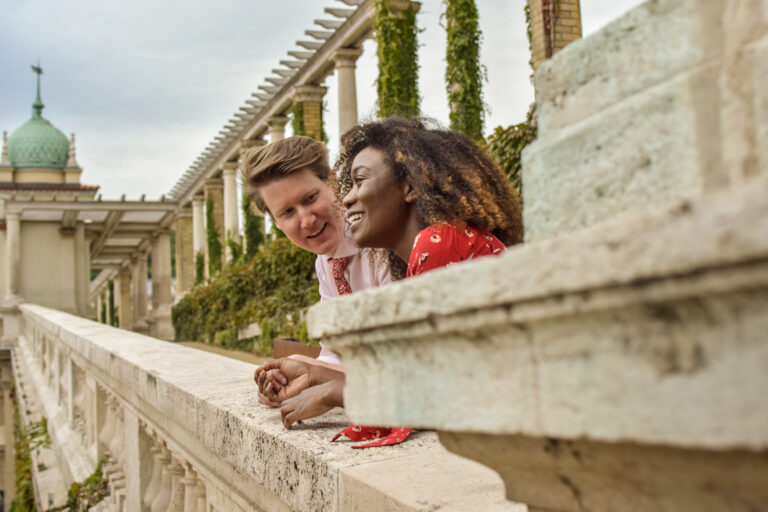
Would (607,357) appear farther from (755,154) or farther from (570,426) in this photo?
(755,154)

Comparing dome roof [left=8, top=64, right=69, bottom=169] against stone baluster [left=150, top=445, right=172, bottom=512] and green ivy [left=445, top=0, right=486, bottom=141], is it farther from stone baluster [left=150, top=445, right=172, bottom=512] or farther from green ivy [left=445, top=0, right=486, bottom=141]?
stone baluster [left=150, top=445, right=172, bottom=512]

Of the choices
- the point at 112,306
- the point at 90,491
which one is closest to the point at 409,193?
the point at 90,491

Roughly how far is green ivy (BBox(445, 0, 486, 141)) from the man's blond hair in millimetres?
9646

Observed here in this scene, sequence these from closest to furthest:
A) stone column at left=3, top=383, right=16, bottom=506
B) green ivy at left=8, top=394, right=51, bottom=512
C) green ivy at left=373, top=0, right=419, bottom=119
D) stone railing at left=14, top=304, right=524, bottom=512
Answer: stone railing at left=14, top=304, right=524, bottom=512
green ivy at left=8, top=394, right=51, bottom=512
green ivy at left=373, top=0, right=419, bottom=119
stone column at left=3, top=383, right=16, bottom=506

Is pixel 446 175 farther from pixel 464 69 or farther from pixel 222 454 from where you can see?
pixel 464 69

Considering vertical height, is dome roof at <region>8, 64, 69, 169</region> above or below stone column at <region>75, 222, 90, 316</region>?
above

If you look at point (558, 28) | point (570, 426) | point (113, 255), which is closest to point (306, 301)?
point (558, 28)

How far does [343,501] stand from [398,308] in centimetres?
84

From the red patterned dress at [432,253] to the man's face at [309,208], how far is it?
870 mm

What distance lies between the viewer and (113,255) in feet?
95.6

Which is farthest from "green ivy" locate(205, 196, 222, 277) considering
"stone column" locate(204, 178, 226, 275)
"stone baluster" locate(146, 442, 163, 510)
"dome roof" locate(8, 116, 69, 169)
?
"stone baluster" locate(146, 442, 163, 510)

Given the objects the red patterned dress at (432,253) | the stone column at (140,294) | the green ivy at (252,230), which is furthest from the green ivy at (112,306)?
the red patterned dress at (432,253)

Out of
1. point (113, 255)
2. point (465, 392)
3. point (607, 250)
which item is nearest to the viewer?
point (607, 250)

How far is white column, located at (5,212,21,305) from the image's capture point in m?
19.7
